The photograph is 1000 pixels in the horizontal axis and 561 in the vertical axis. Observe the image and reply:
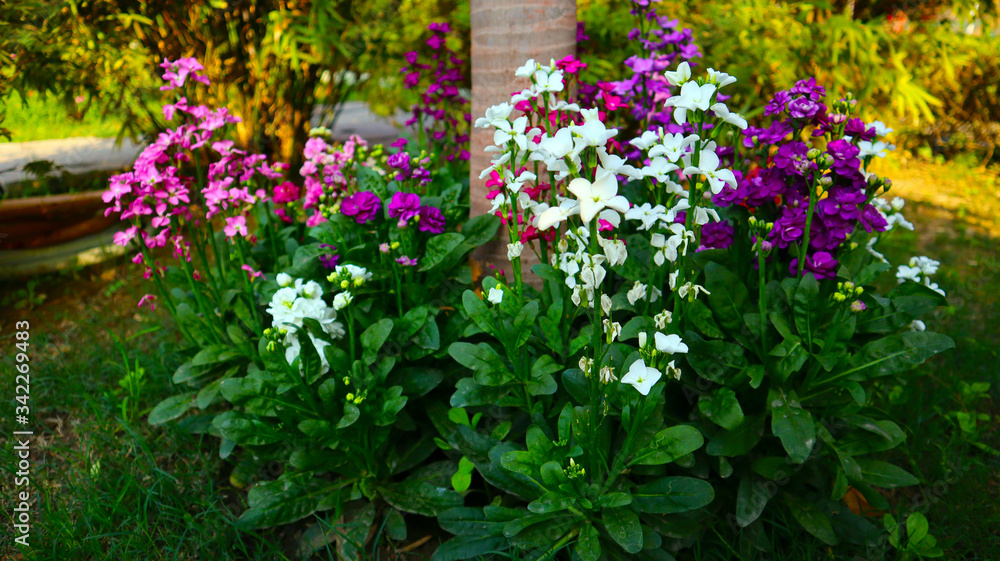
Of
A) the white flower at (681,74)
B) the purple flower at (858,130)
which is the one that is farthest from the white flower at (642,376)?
the purple flower at (858,130)

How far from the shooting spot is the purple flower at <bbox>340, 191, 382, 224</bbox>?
2.06 m

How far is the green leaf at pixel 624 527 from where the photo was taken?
1476mm

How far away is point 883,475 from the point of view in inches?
69.7

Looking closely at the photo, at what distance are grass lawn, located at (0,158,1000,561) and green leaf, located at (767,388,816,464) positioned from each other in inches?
15.1

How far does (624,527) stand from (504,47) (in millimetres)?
1608

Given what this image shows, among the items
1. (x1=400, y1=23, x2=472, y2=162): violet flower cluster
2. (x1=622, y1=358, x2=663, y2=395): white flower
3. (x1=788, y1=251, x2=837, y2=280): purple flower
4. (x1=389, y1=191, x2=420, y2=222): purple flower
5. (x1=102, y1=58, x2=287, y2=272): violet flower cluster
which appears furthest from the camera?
(x1=400, y1=23, x2=472, y2=162): violet flower cluster

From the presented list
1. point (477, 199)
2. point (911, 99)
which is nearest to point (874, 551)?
point (477, 199)

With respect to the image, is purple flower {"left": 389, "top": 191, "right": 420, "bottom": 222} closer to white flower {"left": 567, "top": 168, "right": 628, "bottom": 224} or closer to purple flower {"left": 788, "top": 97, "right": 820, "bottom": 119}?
white flower {"left": 567, "top": 168, "right": 628, "bottom": 224}

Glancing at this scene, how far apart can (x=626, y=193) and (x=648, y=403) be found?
0.90m

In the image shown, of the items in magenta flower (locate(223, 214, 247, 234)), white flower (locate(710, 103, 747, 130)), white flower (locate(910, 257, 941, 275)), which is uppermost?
white flower (locate(710, 103, 747, 130))

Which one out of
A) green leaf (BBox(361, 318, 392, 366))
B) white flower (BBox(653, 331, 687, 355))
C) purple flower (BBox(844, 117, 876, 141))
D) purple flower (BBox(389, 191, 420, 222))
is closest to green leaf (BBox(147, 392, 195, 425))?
green leaf (BBox(361, 318, 392, 366))

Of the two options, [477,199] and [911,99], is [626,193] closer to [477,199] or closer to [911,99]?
[477,199]

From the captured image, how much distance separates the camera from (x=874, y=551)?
178 centimetres

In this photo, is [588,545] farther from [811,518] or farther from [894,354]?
[894,354]
